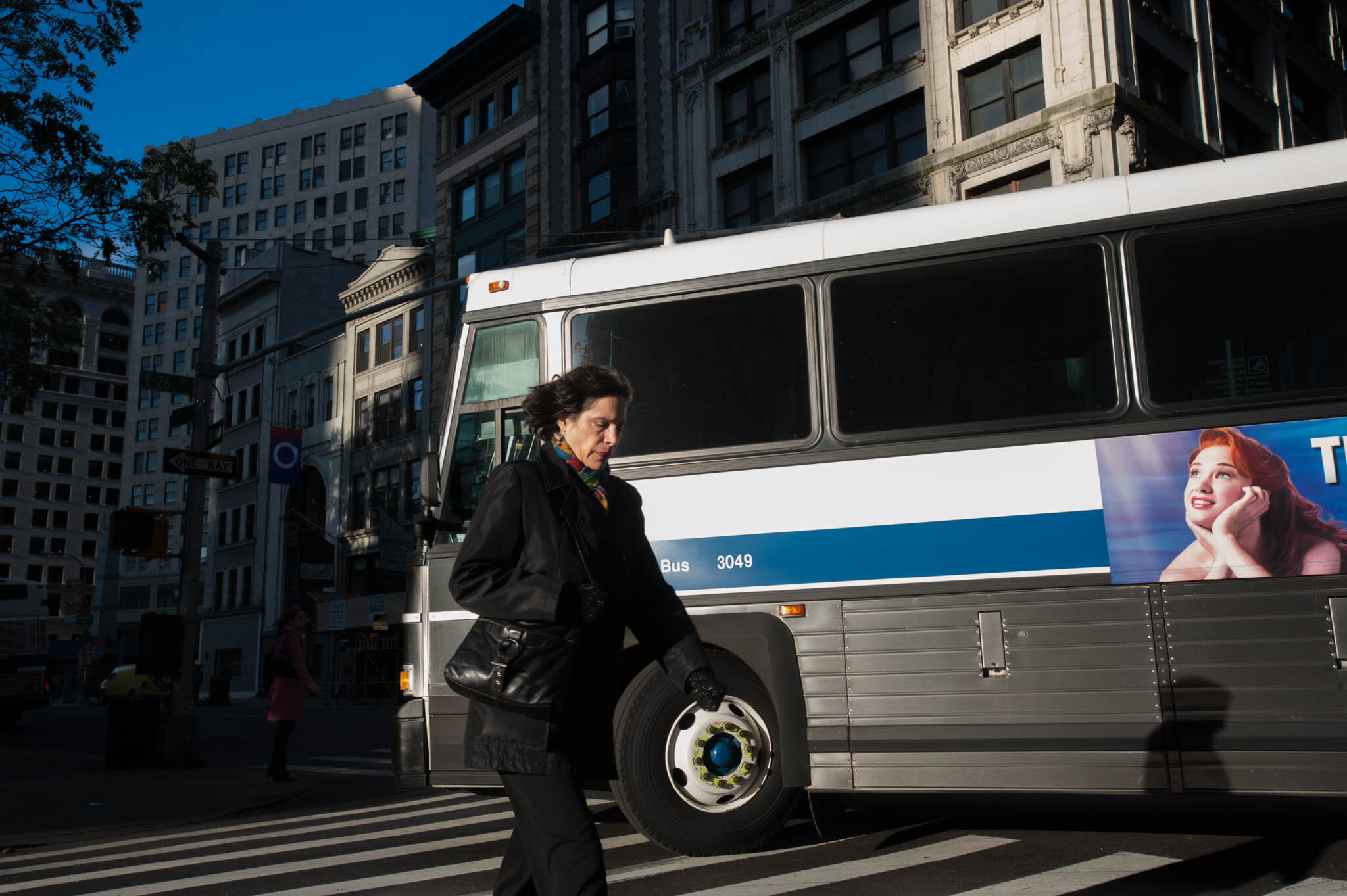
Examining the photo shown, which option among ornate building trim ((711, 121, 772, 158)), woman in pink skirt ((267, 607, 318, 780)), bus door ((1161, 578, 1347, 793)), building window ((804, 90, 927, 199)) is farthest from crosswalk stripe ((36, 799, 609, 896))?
ornate building trim ((711, 121, 772, 158))

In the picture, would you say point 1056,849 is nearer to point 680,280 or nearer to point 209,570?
point 680,280

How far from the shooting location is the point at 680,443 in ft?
22.3

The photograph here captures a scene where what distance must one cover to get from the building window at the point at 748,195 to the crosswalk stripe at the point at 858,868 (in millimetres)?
26359

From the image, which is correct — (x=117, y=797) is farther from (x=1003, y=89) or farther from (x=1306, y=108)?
(x=1306, y=108)

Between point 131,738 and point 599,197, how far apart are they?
26.6 m

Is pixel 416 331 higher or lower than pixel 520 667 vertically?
higher

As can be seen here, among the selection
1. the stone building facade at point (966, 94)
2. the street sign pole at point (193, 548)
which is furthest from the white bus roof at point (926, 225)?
the stone building facade at point (966, 94)

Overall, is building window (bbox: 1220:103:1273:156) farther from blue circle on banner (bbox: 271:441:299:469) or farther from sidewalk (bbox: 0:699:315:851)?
blue circle on banner (bbox: 271:441:299:469)

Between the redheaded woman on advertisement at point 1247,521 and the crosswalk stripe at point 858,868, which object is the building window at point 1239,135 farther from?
the crosswalk stripe at point 858,868

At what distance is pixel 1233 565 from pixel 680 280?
137 inches

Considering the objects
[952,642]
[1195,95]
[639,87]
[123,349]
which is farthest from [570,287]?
[123,349]

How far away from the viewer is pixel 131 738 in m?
14.4

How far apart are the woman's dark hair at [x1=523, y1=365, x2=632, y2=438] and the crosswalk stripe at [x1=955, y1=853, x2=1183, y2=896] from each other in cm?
300

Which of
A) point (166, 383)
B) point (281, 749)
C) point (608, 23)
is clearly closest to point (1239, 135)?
point (608, 23)
